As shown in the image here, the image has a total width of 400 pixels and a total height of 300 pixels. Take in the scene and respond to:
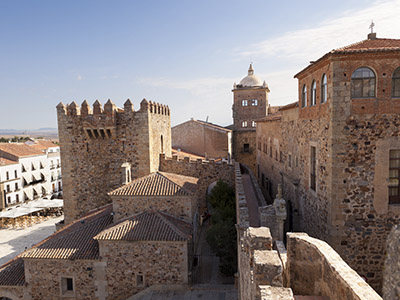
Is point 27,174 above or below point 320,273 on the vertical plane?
below

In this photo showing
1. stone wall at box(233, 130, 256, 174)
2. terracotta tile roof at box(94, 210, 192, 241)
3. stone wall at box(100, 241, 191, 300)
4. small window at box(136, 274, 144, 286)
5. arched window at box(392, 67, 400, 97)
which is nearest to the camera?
arched window at box(392, 67, 400, 97)

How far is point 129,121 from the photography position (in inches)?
699

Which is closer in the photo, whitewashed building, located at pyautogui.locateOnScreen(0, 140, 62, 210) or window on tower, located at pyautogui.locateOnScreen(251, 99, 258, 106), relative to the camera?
window on tower, located at pyautogui.locateOnScreen(251, 99, 258, 106)

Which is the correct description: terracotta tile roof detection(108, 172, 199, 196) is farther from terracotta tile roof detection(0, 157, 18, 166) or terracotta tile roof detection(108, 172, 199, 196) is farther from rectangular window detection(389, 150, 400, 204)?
terracotta tile roof detection(0, 157, 18, 166)

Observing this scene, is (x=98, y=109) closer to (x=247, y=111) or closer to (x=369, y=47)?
(x=369, y=47)

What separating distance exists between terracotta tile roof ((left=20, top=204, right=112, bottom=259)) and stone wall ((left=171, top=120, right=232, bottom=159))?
14.6 metres

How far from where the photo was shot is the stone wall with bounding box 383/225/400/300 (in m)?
5.43

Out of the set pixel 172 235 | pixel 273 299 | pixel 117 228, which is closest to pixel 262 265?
pixel 273 299

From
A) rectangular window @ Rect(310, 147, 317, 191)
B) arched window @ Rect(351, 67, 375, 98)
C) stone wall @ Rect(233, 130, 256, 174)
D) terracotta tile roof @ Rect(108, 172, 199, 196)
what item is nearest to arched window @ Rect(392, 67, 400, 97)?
arched window @ Rect(351, 67, 375, 98)

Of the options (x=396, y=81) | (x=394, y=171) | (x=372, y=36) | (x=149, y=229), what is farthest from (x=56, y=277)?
(x=372, y=36)

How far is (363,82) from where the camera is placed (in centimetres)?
843

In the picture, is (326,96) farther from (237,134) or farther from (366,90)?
(237,134)

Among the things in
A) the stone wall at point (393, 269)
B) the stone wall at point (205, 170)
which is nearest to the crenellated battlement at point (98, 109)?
the stone wall at point (205, 170)

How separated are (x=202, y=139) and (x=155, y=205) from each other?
52.0 ft
